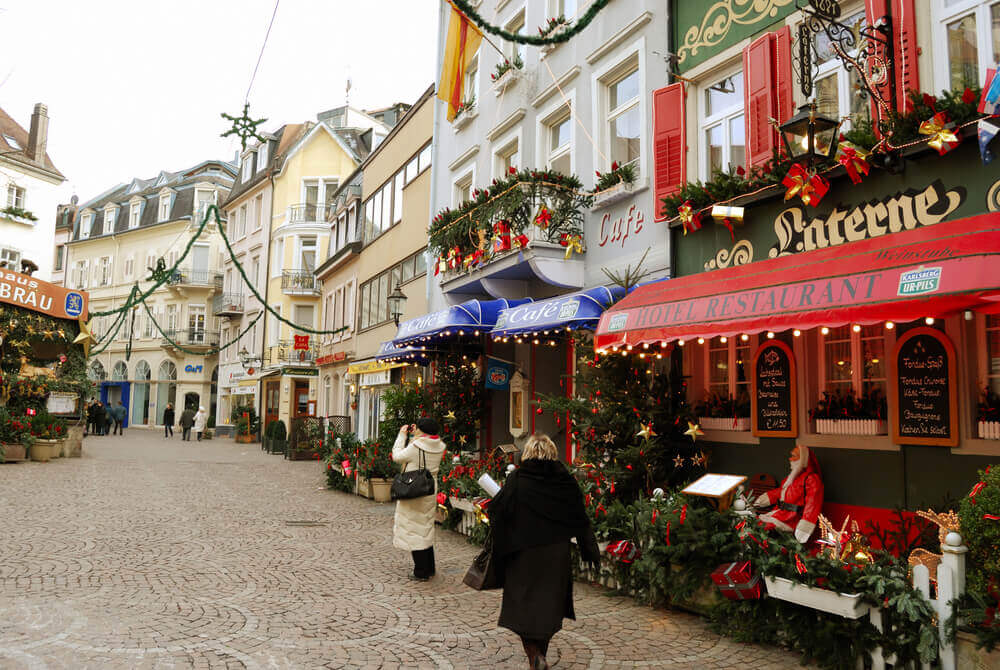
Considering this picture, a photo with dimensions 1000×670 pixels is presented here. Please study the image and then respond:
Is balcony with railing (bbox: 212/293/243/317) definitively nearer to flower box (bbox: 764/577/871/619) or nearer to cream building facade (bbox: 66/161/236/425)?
cream building facade (bbox: 66/161/236/425)

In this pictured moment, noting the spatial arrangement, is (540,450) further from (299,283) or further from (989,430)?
(299,283)

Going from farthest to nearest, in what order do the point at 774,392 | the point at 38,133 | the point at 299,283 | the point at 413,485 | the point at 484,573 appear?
the point at 38,133, the point at 299,283, the point at 774,392, the point at 413,485, the point at 484,573

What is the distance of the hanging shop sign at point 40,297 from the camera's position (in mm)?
19875

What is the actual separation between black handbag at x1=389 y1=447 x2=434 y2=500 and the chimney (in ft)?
125

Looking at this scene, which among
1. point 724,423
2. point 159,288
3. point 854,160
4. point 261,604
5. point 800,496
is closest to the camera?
point 261,604

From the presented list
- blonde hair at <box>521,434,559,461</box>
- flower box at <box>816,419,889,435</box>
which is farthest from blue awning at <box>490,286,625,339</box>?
blonde hair at <box>521,434,559,461</box>

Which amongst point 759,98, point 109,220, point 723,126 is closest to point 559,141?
point 723,126

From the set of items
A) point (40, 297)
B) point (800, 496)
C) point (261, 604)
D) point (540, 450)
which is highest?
point (40, 297)

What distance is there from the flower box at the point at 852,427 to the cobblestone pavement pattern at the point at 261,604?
2416 mm

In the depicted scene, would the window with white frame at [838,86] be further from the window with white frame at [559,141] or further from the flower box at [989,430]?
the window with white frame at [559,141]

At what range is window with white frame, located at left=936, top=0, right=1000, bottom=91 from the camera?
6.30m

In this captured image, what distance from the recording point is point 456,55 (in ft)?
46.4

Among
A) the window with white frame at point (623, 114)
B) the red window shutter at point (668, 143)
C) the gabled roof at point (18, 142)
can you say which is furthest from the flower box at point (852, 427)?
the gabled roof at point (18, 142)

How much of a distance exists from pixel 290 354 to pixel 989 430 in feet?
106
